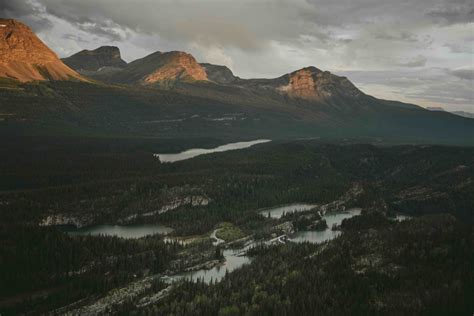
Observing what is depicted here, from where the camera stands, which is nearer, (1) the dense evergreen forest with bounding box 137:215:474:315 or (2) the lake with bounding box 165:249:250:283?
(1) the dense evergreen forest with bounding box 137:215:474:315

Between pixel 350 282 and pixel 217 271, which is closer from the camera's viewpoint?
pixel 350 282

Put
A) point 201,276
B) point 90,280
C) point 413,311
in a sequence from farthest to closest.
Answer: point 201,276, point 90,280, point 413,311

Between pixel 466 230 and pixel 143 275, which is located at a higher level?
pixel 466 230

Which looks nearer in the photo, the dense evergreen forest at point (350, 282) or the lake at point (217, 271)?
the dense evergreen forest at point (350, 282)

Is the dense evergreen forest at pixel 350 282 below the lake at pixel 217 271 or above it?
above

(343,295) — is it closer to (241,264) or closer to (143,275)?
(241,264)

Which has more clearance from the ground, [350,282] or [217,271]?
[350,282]

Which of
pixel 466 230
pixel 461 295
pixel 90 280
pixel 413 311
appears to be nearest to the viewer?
pixel 413 311

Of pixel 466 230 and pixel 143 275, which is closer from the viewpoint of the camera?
pixel 143 275

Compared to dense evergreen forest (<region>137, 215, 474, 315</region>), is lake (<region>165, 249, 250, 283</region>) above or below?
below

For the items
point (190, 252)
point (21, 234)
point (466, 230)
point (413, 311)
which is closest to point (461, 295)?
point (413, 311)
